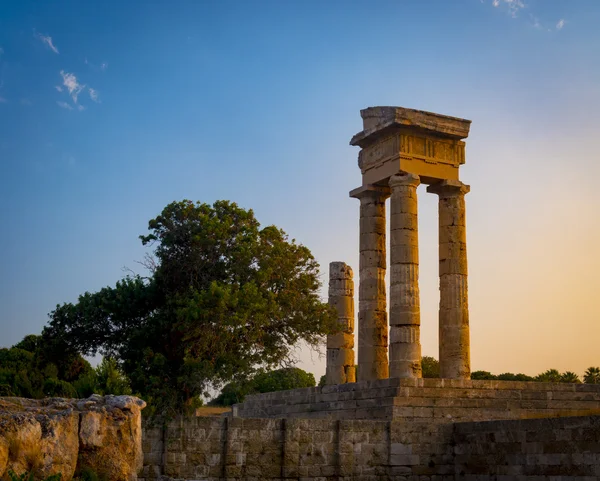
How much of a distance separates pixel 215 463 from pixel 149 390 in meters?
8.25

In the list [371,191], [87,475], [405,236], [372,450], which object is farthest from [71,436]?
[371,191]

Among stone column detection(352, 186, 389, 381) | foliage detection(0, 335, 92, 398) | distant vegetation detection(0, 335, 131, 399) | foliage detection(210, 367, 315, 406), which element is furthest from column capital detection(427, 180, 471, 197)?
foliage detection(0, 335, 92, 398)

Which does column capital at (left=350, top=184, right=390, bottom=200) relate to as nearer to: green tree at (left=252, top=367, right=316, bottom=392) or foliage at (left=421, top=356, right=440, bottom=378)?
green tree at (left=252, top=367, right=316, bottom=392)

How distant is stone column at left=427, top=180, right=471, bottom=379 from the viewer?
101 feet

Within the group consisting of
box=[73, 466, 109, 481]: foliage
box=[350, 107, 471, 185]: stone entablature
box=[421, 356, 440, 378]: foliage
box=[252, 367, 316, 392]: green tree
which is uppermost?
box=[350, 107, 471, 185]: stone entablature

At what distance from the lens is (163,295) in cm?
3038

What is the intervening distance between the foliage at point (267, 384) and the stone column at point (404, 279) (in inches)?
160

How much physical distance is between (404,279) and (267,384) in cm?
2370

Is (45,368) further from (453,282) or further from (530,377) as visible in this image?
(530,377)

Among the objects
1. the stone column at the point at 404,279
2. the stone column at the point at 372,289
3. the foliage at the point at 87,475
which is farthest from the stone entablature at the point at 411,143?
the foliage at the point at 87,475

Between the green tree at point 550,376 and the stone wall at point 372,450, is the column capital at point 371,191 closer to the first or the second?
the stone wall at point 372,450

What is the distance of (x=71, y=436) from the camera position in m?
12.6

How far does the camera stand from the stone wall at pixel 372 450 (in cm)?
1938

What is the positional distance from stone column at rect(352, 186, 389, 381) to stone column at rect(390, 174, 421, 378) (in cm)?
170
